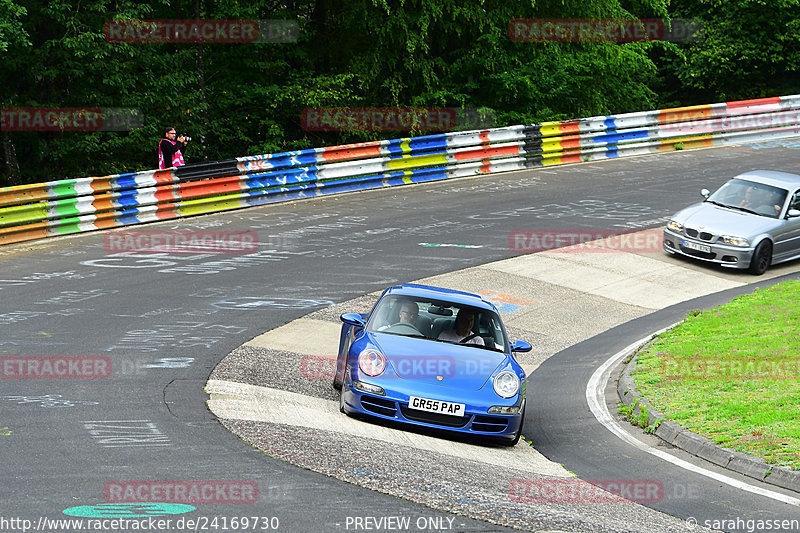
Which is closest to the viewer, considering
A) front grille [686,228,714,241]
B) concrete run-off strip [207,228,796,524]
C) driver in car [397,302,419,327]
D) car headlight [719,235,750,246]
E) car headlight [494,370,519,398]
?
concrete run-off strip [207,228,796,524]

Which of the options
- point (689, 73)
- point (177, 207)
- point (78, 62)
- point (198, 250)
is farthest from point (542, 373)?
point (689, 73)

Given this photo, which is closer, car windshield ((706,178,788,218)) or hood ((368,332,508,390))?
hood ((368,332,508,390))

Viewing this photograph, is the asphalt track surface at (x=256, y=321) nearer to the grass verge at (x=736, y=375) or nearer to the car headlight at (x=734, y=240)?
the grass verge at (x=736, y=375)

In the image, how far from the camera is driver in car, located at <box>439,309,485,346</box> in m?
10.4

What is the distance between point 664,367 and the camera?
12.4 m

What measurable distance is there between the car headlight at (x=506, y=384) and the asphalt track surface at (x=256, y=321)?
79 cm

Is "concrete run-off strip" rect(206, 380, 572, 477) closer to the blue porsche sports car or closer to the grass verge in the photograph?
the blue porsche sports car

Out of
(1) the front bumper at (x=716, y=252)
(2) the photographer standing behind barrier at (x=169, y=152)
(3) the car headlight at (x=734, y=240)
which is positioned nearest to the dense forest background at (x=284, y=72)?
(2) the photographer standing behind barrier at (x=169, y=152)

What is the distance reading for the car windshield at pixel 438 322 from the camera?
1042 centimetres

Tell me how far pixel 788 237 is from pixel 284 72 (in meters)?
14.9

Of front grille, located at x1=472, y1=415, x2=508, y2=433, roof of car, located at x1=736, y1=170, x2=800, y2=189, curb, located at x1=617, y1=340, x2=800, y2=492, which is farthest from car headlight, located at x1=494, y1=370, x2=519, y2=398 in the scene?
roof of car, located at x1=736, y1=170, x2=800, y2=189

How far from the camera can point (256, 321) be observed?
13.5 metres

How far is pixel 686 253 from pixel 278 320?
9.01 metres

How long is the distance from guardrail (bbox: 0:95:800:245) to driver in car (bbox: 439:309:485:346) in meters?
10.2
